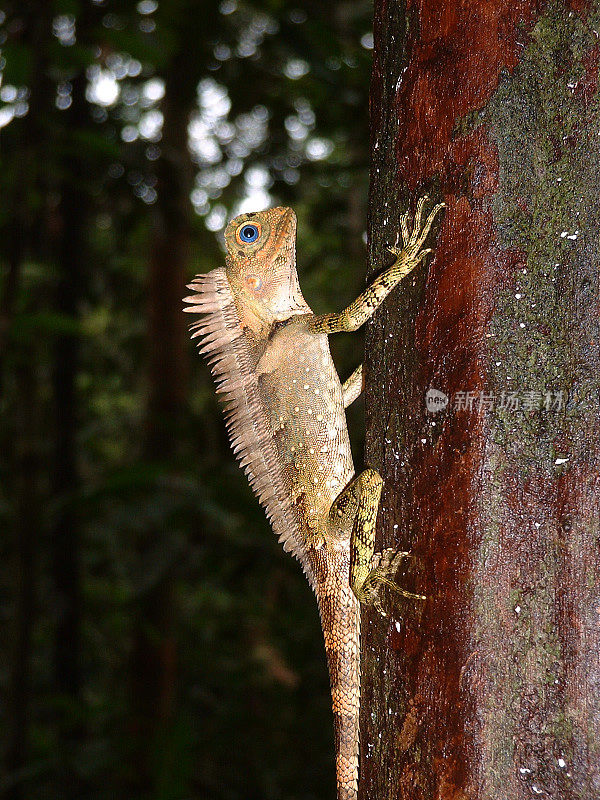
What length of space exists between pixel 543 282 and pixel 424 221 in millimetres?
319

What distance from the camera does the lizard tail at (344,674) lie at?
202cm

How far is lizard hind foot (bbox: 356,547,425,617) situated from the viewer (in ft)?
5.16

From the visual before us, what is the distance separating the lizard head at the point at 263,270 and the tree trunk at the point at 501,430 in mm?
1385

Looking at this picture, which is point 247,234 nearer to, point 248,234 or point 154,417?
point 248,234

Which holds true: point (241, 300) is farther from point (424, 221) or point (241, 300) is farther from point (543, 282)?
point (543, 282)

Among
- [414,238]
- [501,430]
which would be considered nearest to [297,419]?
[414,238]

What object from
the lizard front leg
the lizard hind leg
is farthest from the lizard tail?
the lizard front leg

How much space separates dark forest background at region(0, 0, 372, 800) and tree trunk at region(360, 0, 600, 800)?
8.43 ft

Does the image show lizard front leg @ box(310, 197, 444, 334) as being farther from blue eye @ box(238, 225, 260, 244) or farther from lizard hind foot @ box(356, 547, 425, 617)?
blue eye @ box(238, 225, 260, 244)

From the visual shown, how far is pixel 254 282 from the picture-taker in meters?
2.97

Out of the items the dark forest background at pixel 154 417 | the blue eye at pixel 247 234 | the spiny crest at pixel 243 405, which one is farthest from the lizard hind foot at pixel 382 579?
the dark forest background at pixel 154 417

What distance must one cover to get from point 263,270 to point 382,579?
5.41 feet

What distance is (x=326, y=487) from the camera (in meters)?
2.61

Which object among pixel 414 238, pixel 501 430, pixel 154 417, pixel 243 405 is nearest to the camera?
pixel 501 430
